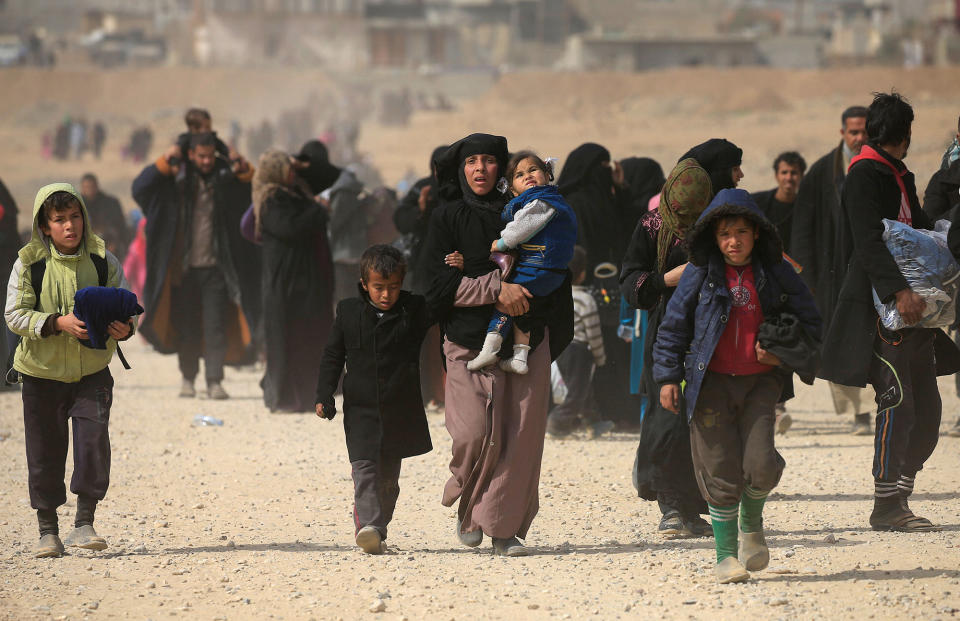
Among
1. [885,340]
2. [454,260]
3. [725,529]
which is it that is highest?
[454,260]

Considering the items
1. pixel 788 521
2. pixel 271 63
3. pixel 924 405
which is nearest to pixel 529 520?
pixel 788 521

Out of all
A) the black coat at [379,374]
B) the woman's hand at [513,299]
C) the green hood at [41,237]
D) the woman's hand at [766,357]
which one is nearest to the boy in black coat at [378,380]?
the black coat at [379,374]

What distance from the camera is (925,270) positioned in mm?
5660

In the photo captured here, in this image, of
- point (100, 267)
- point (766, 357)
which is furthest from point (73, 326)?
point (766, 357)

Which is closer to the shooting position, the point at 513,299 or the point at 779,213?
the point at 513,299

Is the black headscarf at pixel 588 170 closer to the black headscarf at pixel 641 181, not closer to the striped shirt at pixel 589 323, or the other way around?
the black headscarf at pixel 641 181

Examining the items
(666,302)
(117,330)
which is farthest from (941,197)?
(117,330)

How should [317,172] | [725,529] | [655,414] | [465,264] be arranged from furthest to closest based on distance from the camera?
[317,172] → [655,414] → [465,264] → [725,529]

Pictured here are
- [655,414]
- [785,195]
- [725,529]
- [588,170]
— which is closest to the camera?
[725,529]

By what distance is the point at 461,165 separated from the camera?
557 centimetres

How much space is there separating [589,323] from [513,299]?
10.7 feet

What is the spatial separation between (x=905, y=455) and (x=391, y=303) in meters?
2.26

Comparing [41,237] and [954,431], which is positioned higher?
[41,237]

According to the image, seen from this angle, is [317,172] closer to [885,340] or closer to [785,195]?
[785,195]
